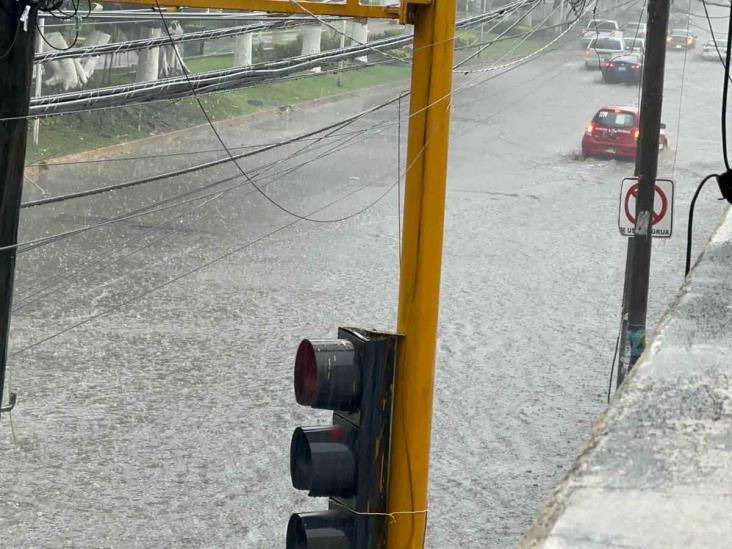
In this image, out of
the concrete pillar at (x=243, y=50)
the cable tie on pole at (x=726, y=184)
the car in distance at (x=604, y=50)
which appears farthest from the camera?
the car in distance at (x=604, y=50)

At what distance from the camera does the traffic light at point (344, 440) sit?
460 centimetres

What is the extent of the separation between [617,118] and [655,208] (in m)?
17.6

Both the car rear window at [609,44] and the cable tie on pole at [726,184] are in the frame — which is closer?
the cable tie on pole at [726,184]

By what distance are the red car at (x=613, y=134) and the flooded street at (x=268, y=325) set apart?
24.2 inches

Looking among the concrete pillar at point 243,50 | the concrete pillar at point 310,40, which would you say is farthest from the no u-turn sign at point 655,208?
the concrete pillar at point 310,40

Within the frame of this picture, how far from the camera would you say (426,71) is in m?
5.70

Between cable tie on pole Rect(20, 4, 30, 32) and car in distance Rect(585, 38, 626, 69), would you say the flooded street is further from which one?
car in distance Rect(585, 38, 626, 69)

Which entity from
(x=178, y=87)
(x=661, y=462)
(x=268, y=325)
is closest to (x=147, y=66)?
(x=268, y=325)

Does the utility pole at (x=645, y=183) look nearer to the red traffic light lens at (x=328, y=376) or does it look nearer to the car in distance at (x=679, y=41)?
the red traffic light lens at (x=328, y=376)

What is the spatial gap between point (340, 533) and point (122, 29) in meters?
32.0

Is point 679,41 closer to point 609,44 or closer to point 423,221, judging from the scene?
point 609,44

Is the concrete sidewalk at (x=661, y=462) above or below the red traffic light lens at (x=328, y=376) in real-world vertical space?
above

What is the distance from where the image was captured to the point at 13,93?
6.88 meters

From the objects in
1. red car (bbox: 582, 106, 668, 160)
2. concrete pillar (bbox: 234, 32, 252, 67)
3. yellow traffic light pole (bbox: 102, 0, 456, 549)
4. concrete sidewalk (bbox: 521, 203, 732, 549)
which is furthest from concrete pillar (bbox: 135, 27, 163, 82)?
concrete sidewalk (bbox: 521, 203, 732, 549)
